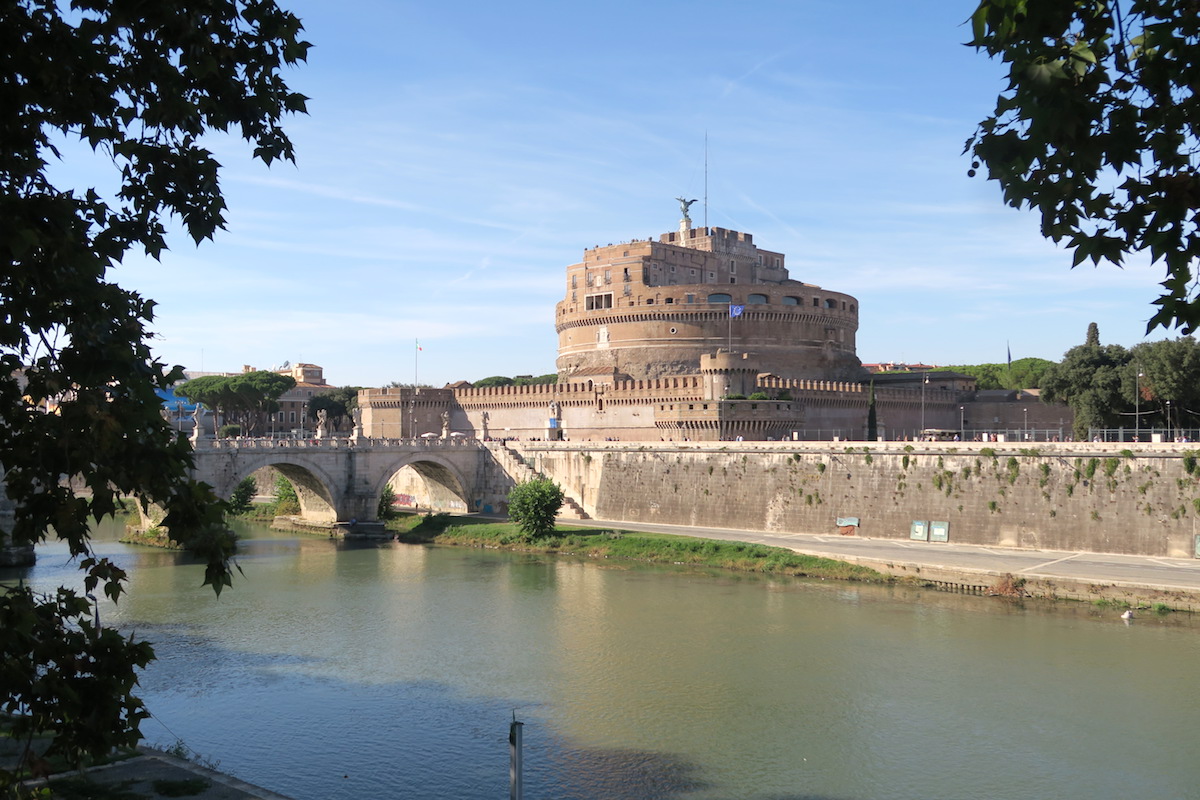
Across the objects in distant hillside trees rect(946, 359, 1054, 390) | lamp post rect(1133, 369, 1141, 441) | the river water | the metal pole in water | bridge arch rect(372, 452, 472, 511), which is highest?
distant hillside trees rect(946, 359, 1054, 390)

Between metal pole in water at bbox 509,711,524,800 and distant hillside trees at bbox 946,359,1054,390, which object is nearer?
metal pole in water at bbox 509,711,524,800

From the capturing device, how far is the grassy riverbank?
2770 centimetres

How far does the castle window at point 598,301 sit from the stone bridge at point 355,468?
47.8 feet

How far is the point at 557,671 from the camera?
59.7 ft

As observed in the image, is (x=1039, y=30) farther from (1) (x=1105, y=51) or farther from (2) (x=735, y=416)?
(2) (x=735, y=416)

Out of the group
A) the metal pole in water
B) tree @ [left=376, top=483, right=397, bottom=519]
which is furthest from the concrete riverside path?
the metal pole in water

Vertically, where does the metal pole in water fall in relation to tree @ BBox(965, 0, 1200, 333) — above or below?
below

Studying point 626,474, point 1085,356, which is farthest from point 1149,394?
point 626,474

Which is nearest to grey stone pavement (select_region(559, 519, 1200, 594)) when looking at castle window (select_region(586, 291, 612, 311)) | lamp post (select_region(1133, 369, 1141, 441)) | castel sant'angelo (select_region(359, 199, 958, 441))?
castel sant'angelo (select_region(359, 199, 958, 441))

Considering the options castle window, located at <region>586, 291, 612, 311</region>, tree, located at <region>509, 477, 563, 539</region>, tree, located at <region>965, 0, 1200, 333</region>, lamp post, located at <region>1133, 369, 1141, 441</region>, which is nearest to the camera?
tree, located at <region>965, 0, 1200, 333</region>

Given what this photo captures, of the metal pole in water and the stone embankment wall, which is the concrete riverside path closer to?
the stone embankment wall

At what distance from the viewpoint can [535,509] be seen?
34.0 m

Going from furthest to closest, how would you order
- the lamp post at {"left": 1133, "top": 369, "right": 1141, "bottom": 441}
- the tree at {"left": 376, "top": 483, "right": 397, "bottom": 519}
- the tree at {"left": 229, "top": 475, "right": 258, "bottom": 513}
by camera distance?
the tree at {"left": 229, "top": 475, "right": 258, "bottom": 513}
the tree at {"left": 376, "top": 483, "right": 397, "bottom": 519}
the lamp post at {"left": 1133, "top": 369, "right": 1141, "bottom": 441}

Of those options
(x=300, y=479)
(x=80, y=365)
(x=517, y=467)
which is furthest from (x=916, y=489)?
(x=80, y=365)
